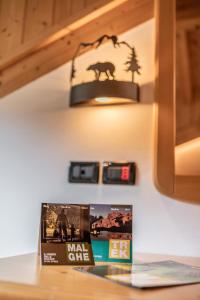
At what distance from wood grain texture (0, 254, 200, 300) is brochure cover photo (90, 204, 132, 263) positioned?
233 mm

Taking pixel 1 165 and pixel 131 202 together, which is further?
pixel 1 165

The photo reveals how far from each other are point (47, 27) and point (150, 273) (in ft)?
3.75

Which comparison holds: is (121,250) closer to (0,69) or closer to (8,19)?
(0,69)

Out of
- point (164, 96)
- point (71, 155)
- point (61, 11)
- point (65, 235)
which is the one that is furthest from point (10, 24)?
point (65, 235)

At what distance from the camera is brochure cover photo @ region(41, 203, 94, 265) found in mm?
1174

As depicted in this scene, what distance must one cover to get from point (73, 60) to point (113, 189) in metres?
0.64

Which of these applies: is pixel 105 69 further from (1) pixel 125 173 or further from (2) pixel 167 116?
(1) pixel 125 173

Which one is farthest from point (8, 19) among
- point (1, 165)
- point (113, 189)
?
point (113, 189)

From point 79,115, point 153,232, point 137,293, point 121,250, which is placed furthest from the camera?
point 79,115

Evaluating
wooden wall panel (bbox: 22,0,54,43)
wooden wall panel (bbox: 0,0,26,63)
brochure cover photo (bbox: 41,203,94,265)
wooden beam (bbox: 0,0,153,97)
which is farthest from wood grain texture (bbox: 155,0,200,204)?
wooden wall panel (bbox: 0,0,26,63)

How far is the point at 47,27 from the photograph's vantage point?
1604mm

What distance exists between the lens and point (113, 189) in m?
1.52

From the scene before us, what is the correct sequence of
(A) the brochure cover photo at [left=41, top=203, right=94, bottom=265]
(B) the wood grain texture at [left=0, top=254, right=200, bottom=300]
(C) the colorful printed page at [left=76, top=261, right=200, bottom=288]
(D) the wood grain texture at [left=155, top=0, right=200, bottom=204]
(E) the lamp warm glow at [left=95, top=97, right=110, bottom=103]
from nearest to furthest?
1. (B) the wood grain texture at [left=0, top=254, right=200, bottom=300]
2. (C) the colorful printed page at [left=76, top=261, right=200, bottom=288]
3. (A) the brochure cover photo at [left=41, top=203, right=94, bottom=265]
4. (D) the wood grain texture at [left=155, top=0, right=200, bottom=204]
5. (E) the lamp warm glow at [left=95, top=97, right=110, bottom=103]

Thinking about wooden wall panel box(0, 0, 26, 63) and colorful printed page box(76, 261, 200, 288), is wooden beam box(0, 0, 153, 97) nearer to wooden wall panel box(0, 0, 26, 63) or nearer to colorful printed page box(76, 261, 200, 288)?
wooden wall panel box(0, 0, 26, 63)
